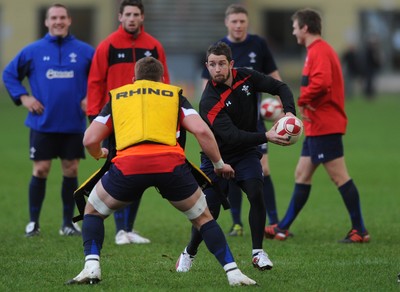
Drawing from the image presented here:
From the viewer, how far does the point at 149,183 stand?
7.14 meters

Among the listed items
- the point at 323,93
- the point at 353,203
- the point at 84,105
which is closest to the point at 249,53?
the point at 323,93

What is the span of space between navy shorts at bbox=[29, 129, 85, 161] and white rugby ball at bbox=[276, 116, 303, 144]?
337 centimetres

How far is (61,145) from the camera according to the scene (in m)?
10.8

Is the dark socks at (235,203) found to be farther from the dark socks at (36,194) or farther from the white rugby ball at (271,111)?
the dark socks at (36,194)

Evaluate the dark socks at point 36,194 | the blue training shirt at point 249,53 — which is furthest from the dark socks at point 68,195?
the blue training shirt at point 249,53

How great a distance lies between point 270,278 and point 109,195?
1541 mm

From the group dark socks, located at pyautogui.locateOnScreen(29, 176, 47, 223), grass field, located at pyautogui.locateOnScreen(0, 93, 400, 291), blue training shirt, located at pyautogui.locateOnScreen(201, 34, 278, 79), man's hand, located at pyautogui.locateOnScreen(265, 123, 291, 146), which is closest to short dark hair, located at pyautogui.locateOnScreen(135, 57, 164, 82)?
man's hand, located at pyautogui.locateOnScreen(265, 123, 291, 146)

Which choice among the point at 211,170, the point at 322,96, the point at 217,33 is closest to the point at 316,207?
the point at 322,96

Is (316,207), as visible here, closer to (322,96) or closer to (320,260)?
(322,96)

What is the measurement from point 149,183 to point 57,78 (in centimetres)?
386

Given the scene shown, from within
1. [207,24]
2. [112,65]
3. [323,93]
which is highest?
[112,65]

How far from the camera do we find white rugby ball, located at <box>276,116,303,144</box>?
789 cm

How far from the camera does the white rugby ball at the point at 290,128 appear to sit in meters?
7.89

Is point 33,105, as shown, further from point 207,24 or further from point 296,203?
point 207,24
